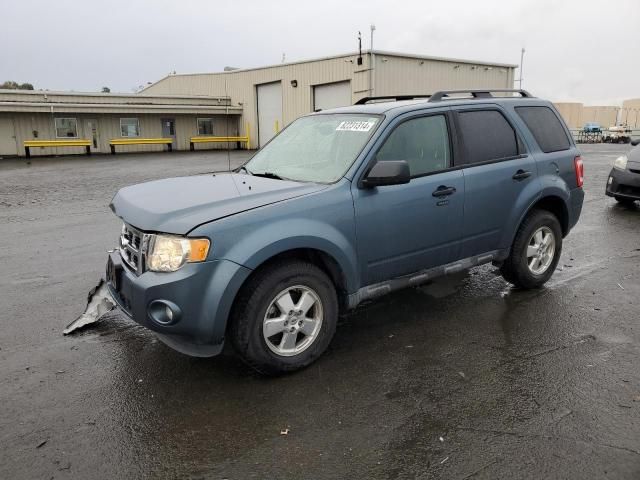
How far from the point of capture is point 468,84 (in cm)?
3056

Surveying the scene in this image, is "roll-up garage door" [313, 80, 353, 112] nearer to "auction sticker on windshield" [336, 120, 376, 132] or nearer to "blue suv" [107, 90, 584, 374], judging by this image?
"blue suv" [107, 90, 584, 374]

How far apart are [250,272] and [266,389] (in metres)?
0.81

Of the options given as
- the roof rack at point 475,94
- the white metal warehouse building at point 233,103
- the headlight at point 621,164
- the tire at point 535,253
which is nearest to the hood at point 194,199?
the roof rack at point 475,94

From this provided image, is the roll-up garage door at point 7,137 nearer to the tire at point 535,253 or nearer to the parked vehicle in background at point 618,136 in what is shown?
the tire at point 535,253

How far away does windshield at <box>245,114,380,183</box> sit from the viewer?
4.12 meters

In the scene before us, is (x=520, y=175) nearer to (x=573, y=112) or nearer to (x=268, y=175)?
(x=268, y=175)

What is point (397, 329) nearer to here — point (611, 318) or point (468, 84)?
point (611, 318)

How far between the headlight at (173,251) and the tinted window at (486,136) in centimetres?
256

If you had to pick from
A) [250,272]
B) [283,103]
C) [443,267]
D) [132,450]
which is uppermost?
[283,103]

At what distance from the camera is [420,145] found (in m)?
4.39

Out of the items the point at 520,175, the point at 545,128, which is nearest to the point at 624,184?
the point at 545,128

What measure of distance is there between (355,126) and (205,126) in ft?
102

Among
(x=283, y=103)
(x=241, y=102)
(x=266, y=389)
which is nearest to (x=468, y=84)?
(x=283, y=103)

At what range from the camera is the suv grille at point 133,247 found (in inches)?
136
